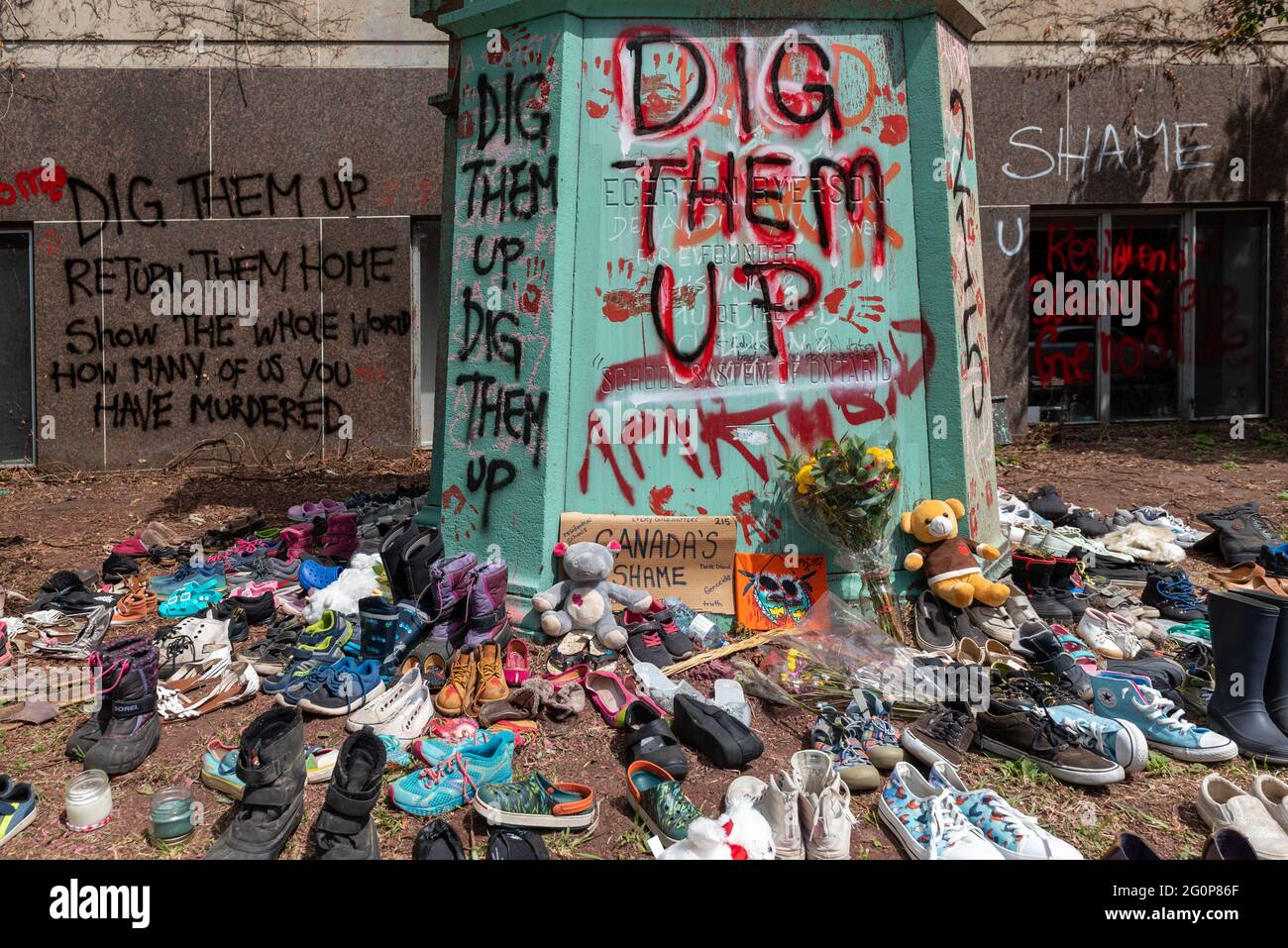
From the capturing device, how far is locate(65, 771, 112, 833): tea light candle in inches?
108

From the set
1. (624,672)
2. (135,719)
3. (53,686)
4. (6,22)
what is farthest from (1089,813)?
(6,22)

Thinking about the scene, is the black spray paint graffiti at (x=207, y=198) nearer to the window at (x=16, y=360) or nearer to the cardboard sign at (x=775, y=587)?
the window at (x=16, y=360)

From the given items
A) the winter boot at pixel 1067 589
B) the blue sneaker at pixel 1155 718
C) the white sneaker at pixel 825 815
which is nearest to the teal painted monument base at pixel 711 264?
the winter boot at pixel 1067 589

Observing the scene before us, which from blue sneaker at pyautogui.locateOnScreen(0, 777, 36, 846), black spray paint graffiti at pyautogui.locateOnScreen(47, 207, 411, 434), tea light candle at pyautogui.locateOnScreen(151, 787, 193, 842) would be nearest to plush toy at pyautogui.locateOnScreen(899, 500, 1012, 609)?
tea light candle at pyautogui.locateOnScreen(151, 787, 193, 842)

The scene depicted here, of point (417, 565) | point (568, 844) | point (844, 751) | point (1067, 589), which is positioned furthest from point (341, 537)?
point (1067, 589)

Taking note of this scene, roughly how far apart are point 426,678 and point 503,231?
228 centimetres

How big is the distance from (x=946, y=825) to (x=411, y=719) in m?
1.96

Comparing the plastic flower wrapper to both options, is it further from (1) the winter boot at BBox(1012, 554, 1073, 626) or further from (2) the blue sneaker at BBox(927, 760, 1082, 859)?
(1) the winter boot at BBox(1012, 554, 1073, 626)

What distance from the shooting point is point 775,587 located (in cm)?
448

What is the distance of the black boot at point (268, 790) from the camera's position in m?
2.53

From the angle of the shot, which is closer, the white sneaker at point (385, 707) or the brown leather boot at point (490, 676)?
the white sneaker at point (385, 707)

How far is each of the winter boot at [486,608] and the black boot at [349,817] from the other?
1.32 meters

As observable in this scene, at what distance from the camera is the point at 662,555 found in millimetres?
4480
